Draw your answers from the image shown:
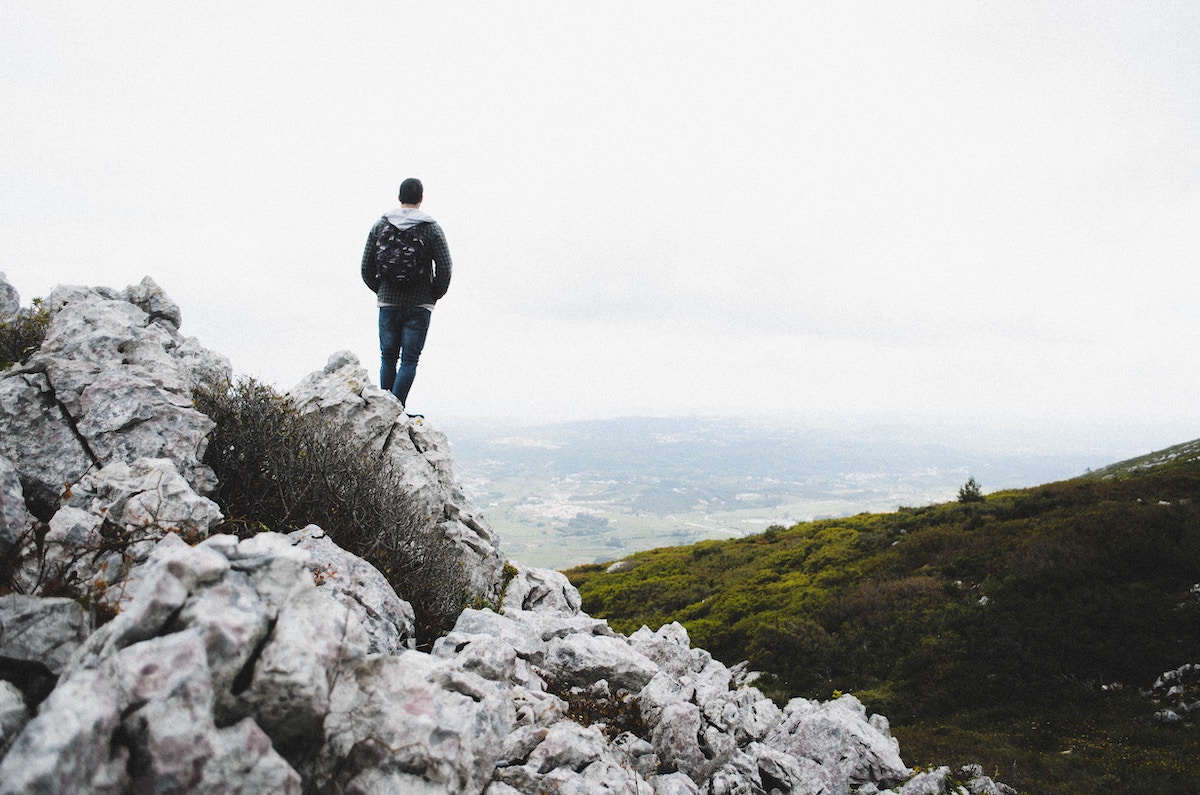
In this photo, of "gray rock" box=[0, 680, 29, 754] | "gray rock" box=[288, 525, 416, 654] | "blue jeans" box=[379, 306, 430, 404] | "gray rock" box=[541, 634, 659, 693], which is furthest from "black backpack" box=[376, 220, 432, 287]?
"gray rock" box=[0, 680, 29, 754]

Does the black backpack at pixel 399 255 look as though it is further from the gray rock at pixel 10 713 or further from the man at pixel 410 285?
the gray rock at pixel 10 713

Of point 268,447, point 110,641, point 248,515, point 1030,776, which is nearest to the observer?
point 110,641

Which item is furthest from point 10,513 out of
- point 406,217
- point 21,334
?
point 406,217

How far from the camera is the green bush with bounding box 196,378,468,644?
778cm

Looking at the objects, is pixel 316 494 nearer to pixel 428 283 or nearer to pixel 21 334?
pixel 428 283

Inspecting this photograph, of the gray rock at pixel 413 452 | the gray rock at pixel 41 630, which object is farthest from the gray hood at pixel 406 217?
the gray rock at pixel 41 630

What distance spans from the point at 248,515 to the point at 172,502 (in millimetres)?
1907

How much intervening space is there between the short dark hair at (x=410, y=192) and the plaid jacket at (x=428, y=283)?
642 mm

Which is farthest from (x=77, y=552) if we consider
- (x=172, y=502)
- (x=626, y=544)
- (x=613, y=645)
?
(x=626, y=544)

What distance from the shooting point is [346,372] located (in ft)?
41.1

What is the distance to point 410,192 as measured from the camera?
443 inches

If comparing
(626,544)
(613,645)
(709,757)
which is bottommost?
(626,544)

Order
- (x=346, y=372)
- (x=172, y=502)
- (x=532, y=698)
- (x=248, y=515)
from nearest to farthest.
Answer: (x=172, y=502) < (x=532, y=698) < (x=248, y=515) < (x=346, y=372)

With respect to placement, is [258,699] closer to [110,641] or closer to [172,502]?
[110,641]
